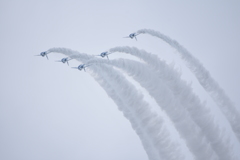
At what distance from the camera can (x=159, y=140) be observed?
1811 inches

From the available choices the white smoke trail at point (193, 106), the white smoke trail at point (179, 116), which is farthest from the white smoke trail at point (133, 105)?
the white smoke trail at point (193, 106)

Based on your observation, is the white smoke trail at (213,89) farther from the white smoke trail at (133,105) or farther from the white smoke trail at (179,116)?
the white smoke trail at (133,105)

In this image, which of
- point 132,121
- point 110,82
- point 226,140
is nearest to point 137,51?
point 110,82

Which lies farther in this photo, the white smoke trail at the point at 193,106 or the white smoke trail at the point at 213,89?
the white smoke trail at the point at 213,89

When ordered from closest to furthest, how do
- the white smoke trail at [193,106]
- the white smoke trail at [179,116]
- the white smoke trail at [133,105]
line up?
1. the white smoke trail at [133,105]
2. the white smoke trail at [179,116]
3. the white smoke trail at [193,106]

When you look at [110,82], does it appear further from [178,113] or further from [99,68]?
[178,113]

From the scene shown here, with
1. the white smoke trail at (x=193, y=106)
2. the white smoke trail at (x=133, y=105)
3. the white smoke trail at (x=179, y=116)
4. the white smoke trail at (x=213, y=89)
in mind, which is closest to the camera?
the white smoke trail at (x=133, y=105)

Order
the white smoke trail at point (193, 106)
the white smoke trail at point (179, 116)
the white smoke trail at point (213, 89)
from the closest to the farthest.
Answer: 1. the white smoke trail at point (179, 116)
2. the white smoke trail at point (193, 106)
3. the white smoke trail at point (213, 89)

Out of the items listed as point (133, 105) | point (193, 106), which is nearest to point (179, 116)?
point (193, 106)

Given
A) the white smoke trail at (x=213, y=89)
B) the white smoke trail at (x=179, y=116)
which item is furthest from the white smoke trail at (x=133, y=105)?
the white smoke trail at (x=213, y=89)

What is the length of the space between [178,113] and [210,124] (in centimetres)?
503

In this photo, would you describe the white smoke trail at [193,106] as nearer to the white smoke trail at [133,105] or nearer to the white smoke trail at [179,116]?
the white smoke trail at [179,116]

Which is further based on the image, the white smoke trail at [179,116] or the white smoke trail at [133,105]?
the white smoke trail at [179,116]

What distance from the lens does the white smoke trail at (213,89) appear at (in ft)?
177
